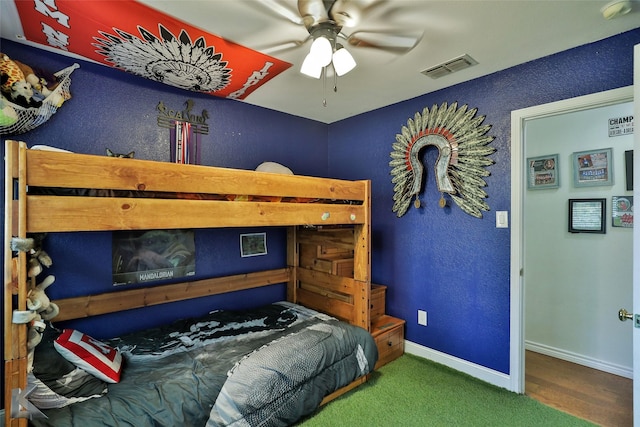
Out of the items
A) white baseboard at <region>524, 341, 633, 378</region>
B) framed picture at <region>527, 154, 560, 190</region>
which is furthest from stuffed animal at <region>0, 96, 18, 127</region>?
white baseboard at <region>524, 341, 633, 378</region>

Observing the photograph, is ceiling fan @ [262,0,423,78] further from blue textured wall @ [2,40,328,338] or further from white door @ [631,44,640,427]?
blue textured wall @ [2,40,328,338]

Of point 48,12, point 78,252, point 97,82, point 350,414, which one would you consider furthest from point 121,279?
point 350,414

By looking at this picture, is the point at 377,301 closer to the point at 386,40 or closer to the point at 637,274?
the point at 637,274

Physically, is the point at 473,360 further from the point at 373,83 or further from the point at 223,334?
the point at 373,83

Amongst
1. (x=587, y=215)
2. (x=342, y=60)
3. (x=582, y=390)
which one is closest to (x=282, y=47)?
(x=342, y=60)

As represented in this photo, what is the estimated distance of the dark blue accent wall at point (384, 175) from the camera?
207 cm

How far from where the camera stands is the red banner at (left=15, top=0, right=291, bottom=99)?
5.16 feet

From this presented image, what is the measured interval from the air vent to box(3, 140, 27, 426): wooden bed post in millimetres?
2415

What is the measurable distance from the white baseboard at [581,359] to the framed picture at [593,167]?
153 centimetres

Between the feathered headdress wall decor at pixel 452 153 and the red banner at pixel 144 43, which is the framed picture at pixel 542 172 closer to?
the feathered headdress wall decor at pixel 452 153

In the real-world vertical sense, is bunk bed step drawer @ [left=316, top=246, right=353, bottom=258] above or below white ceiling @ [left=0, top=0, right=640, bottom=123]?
below

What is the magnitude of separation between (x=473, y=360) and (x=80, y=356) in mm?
2704

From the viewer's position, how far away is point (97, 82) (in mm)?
2195

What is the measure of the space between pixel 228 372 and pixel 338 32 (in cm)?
200
